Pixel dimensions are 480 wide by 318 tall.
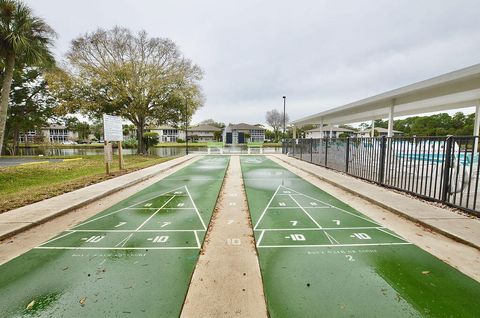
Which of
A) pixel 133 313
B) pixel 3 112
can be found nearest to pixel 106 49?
pixel 3 112

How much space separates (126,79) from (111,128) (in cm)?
1256

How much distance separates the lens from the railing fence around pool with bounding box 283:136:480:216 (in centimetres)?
586

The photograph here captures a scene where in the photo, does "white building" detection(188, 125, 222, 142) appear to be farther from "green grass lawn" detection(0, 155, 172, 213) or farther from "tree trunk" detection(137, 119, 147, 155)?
"green grass lawn" detection(0, 155, 172, 213)

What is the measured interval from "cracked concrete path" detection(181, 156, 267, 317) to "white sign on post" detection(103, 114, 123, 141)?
8.36m

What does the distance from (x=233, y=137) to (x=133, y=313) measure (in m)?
64.1

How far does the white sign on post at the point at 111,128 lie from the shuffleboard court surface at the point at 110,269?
21.3 ft

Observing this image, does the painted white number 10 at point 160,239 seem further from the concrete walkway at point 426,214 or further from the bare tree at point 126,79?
the bare tree at point 126,79

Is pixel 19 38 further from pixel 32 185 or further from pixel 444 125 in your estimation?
pixel 444 125

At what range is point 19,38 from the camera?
9898 millimetres

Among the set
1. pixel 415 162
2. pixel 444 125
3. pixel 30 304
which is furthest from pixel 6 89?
pixel 444 125

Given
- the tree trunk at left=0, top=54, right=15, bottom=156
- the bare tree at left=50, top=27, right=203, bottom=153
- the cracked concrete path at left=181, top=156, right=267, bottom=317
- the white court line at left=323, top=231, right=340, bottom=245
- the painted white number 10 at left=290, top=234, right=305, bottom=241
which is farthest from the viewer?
the bare tree at left=50, top=27, right=203, bottom=153

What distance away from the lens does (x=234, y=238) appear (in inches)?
165

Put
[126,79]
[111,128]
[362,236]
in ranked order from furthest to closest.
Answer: [126,79] → [111,128] → [362,236]

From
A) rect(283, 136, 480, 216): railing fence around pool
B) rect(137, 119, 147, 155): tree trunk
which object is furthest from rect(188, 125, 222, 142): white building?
rect(283, 136, 480, 216): railing fence around pool
